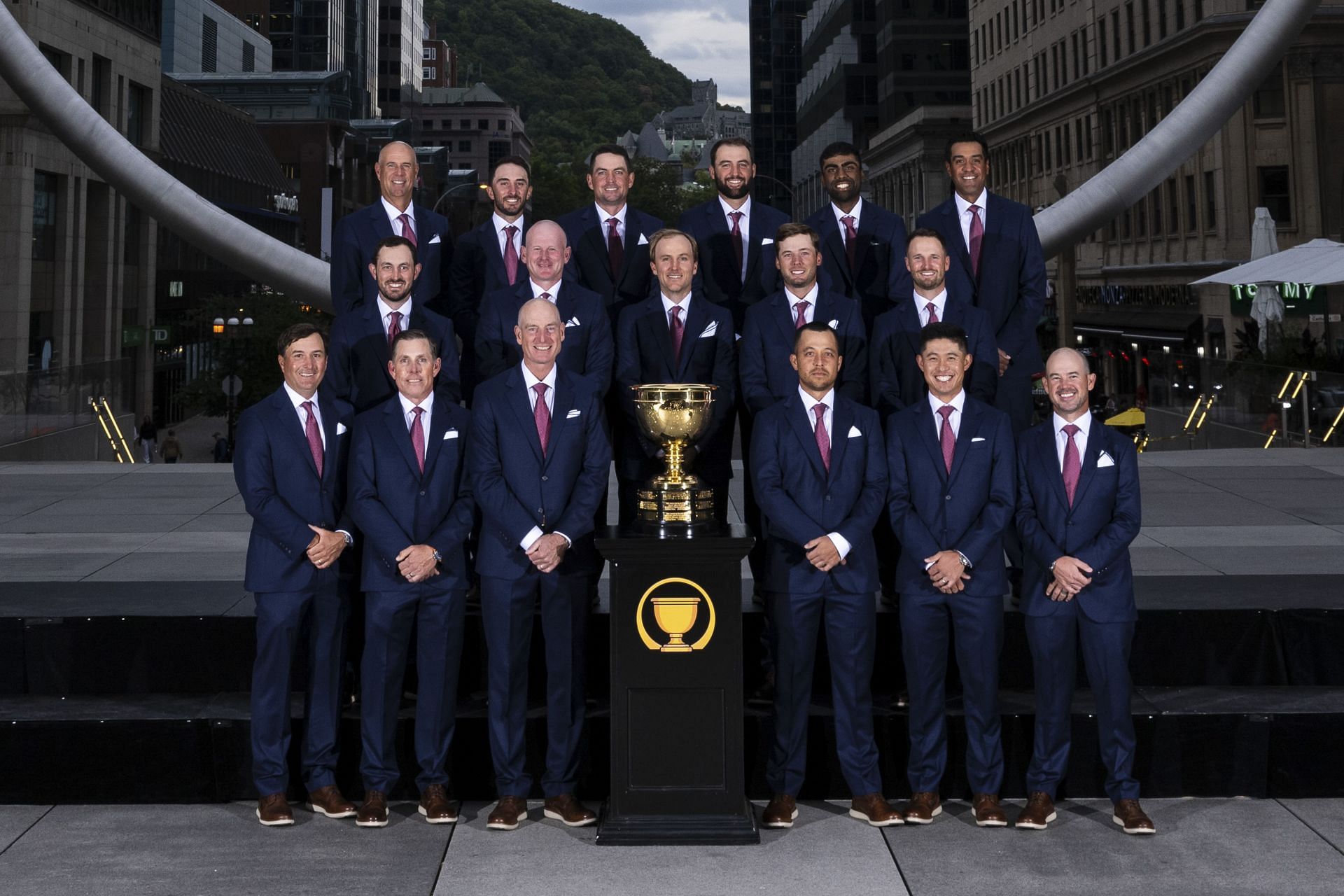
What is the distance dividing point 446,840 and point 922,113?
83.8m

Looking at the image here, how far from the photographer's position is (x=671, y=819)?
6254mm

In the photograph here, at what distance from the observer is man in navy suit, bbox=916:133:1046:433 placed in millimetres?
7496

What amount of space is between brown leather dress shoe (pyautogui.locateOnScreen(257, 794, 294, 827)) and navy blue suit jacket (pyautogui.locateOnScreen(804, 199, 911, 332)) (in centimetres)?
368

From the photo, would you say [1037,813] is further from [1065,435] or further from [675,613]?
[675,613]

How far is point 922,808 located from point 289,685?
9.28 feet

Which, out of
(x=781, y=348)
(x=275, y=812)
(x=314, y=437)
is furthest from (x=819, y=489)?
(x=275, y=812)

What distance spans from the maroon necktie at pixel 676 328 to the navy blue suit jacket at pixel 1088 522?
174cm

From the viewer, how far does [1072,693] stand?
Result: 651cm

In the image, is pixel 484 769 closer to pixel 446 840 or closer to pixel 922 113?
pixel 446 840

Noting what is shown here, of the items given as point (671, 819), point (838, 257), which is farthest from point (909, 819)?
point (838, 257)

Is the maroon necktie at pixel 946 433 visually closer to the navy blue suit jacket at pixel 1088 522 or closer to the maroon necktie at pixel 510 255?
the navy blue suit jacket at pixel 1088 522

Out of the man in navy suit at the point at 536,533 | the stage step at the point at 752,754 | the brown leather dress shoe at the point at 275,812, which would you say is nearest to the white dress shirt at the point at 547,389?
the man in navy suit at the point at 536,533

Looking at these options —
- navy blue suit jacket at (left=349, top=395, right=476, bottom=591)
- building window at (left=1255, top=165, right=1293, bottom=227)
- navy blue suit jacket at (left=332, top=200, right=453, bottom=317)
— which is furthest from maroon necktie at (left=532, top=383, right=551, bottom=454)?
building window at (left=1255, top=165, right=1293, bottom=227)

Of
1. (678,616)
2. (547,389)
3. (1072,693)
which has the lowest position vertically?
(1072,693)
